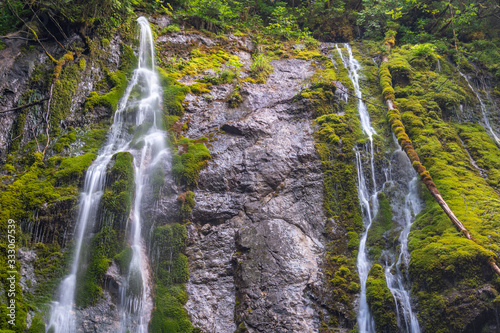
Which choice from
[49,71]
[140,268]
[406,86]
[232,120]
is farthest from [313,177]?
[49,71]

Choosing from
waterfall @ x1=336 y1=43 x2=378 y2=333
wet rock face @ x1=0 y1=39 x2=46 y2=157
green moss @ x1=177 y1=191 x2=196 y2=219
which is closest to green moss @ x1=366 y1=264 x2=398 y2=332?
waterfall @ x1=336 y1=43 x2=378 y2=333

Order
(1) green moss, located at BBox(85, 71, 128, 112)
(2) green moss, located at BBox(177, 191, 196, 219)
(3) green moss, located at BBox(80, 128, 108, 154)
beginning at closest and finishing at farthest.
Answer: (2) green moss, located at BBox(177, 191, 196, 219)
(3) green moss, located at BBox(80, 128, 108, 154)
(1) green moss, located at BBox(85, 71, 128, 112)

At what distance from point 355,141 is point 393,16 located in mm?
7935

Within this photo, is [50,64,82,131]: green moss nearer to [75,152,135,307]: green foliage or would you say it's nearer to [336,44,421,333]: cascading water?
[75,152,135,307]: green foliage

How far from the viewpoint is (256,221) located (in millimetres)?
6922

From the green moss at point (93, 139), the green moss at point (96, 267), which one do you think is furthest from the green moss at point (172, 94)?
the green moss at point (96, 267)

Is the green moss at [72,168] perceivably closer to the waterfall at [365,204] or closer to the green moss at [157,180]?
the green moss at [157,180]

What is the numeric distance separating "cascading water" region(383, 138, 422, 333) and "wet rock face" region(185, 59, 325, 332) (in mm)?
1453

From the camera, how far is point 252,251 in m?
6.43

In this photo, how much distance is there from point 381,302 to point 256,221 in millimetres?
3014

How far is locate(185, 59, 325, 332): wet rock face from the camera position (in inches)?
227

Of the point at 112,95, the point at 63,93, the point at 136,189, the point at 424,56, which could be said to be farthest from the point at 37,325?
the point at 424,56

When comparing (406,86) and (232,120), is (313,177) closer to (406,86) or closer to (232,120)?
(232,120)

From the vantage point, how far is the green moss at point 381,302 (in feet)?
16.5
